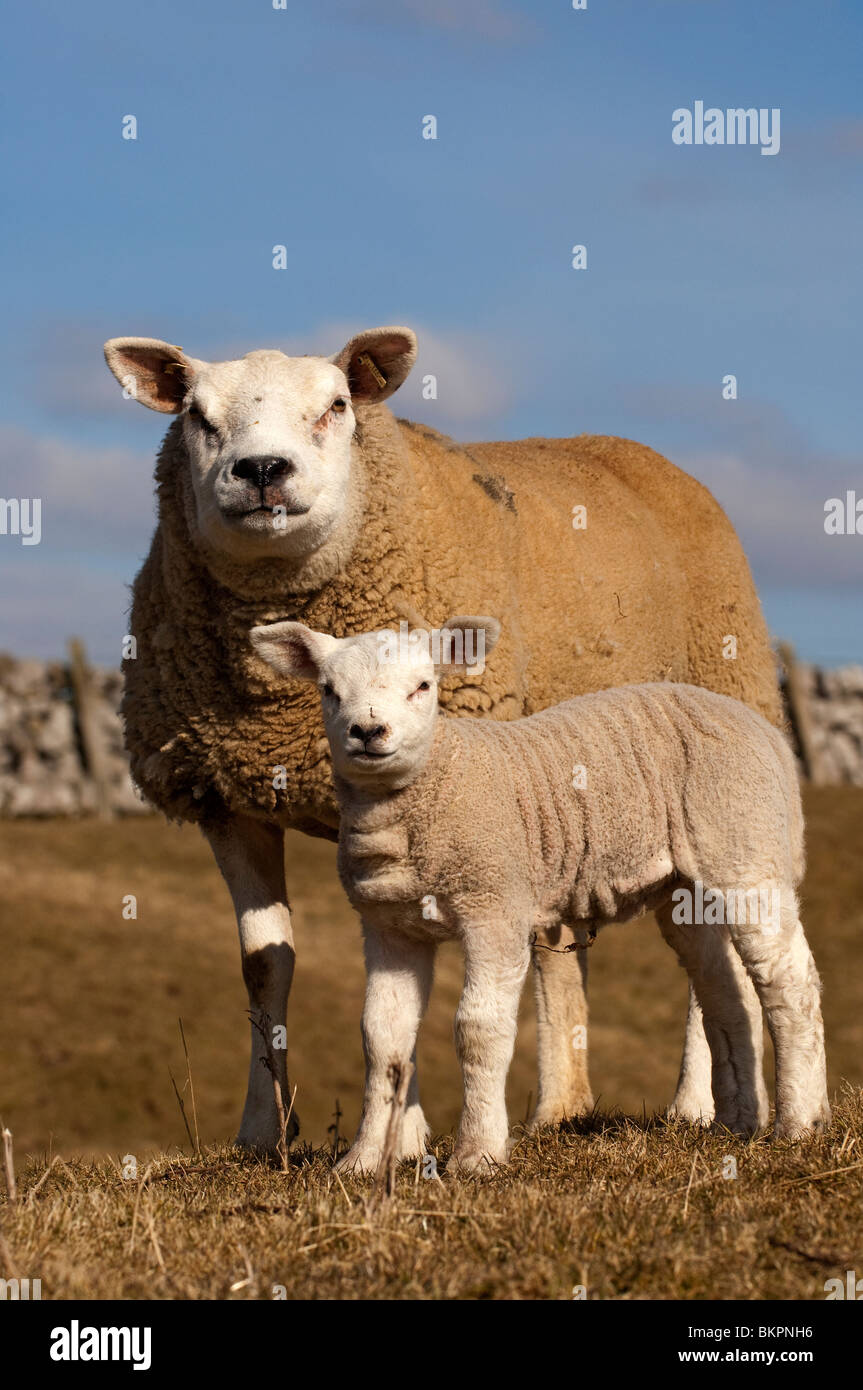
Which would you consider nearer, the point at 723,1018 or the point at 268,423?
the point at 723,1018

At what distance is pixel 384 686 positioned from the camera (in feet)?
14.9

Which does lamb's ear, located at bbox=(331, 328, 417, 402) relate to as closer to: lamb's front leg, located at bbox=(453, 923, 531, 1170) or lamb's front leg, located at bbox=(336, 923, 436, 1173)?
lamb's front leg, located at bbox=(336, 923, 436, 1173)

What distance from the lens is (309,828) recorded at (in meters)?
6.40

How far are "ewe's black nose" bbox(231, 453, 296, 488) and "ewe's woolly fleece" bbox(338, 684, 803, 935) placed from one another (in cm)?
114

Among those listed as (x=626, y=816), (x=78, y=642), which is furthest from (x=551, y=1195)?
(x=78, y=642)

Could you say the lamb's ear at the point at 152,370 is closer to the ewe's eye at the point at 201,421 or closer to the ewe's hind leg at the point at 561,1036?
the ewe's eye at the point at 201,421

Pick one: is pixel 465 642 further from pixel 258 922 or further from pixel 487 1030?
pixel 258 922

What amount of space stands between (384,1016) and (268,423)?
2.14 m

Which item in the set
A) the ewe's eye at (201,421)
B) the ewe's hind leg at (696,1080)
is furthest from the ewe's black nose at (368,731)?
the ewe's hind leg at (696,1080)

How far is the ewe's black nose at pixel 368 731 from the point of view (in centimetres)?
446

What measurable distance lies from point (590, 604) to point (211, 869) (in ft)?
41.4

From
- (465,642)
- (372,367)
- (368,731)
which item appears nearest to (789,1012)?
(465,642)

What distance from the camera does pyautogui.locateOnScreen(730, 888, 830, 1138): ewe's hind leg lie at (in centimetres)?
508
